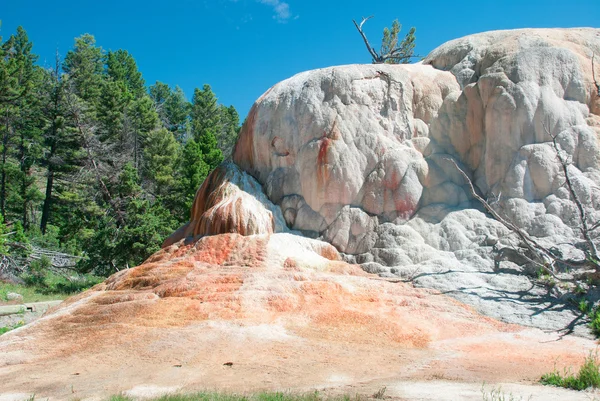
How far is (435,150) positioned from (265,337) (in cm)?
698

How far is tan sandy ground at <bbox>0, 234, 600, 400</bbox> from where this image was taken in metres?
6.42

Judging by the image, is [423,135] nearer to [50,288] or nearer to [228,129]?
[50,288]

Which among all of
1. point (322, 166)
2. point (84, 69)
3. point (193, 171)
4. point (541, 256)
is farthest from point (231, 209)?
point (84, 69)

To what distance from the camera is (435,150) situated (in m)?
13.0

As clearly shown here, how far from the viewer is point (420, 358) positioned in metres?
7.47

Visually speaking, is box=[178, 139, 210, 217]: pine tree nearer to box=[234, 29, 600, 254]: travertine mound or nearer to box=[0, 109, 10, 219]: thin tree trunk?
box=[0, 109, 10, 219]: thin tree trunk

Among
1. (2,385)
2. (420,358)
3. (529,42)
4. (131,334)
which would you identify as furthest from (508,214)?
(2,385)

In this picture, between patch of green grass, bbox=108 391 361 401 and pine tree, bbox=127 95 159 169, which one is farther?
pine tree, bbox=127 95 159 169

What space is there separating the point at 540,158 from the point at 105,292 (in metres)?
9.41

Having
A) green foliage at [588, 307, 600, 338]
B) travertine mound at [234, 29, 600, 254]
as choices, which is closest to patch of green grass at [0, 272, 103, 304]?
travertine mound at [234, 29, 600, 254]

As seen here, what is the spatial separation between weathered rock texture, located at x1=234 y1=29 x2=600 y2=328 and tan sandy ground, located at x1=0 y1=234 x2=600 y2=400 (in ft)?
4.22

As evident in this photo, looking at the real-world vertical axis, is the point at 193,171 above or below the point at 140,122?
below

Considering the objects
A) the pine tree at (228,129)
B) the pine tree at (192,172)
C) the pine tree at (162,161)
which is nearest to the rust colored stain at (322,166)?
the pine tree at (192,172)

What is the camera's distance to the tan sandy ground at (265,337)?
6418mm
